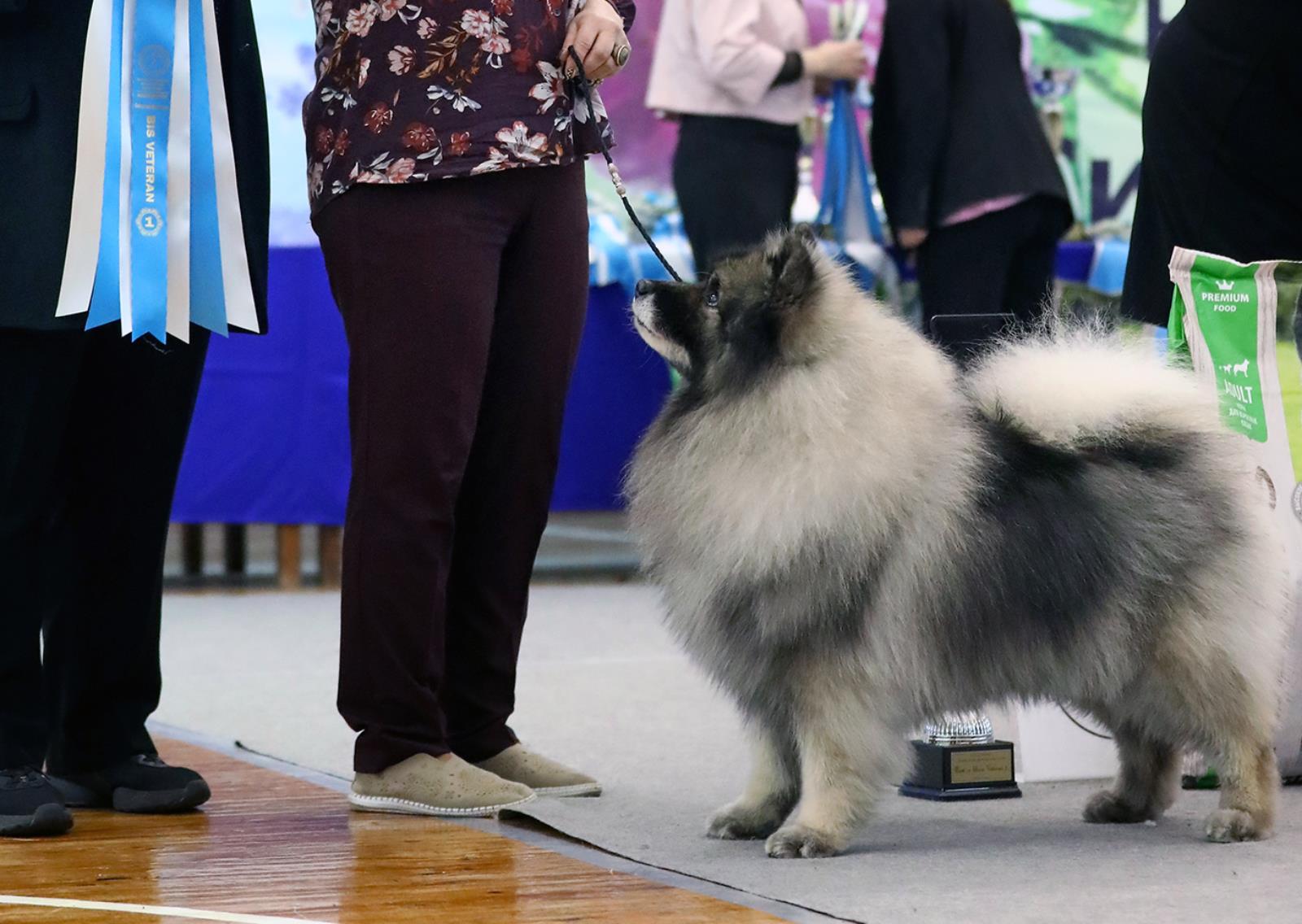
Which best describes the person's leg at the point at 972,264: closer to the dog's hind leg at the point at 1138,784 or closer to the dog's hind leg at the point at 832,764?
the dog's hind leg at the point at 1138,784

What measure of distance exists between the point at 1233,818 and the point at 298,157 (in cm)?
341

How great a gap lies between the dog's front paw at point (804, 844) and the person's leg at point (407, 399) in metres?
0.53

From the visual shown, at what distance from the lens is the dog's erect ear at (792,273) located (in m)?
2.08

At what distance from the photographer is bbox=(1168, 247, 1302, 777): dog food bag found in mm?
2520

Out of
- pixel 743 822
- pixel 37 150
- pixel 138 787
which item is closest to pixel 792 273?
pixel 743 822

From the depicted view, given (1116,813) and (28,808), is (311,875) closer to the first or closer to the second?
(28,808)

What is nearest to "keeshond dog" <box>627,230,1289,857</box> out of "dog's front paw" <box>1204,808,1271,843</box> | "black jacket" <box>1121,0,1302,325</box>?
"dog's front paw" <box>1204,808,1271,843</box>

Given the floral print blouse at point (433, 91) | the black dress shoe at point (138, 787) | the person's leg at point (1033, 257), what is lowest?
the black dress shoe at point (138, 787)

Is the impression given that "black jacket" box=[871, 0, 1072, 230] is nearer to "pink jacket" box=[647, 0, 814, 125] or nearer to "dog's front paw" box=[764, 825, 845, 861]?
"pink jacket" box=[647, 0, 814, 125]

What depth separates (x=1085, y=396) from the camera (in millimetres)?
2207

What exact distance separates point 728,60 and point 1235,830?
2480 millimetres

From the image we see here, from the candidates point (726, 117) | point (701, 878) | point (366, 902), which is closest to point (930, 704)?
point (701, 878)

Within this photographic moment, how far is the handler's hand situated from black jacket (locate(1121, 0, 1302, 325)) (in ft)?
2.98

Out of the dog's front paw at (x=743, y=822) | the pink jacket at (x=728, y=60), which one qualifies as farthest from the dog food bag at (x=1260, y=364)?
the pink jacket at (x=728, y=60)
